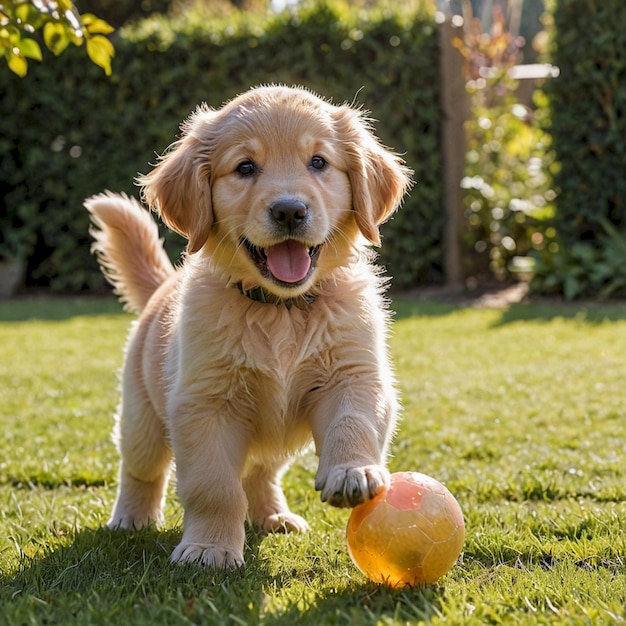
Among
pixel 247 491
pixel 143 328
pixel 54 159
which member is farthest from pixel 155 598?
pixel 54 159

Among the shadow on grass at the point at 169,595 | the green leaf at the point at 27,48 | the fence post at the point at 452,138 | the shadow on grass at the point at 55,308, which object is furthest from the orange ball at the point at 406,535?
the fence post at the point at 452,138

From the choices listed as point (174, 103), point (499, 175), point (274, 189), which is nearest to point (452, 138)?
A: point (499, 175)

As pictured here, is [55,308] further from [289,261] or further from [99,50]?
[289,261]

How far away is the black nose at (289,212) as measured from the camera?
120 inches

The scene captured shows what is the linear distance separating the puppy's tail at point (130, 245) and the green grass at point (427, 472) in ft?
2.99

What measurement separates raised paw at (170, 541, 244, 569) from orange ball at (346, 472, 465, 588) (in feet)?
1.39

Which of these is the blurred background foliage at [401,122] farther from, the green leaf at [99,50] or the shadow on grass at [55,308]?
the green leaf at [99,50]

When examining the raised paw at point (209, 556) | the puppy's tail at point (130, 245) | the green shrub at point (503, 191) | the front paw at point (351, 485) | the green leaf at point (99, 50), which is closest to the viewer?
the front paw at point (351, 485)

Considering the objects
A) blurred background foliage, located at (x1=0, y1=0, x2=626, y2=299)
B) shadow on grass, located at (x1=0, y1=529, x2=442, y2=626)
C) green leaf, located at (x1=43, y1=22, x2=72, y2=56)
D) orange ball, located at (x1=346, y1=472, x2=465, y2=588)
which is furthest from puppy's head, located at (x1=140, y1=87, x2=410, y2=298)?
blurred background foliage, located at (x1=0, y1=0, x2=626, y2=299)

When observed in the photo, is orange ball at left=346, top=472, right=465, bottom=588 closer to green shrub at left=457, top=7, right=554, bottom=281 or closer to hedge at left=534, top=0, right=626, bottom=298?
hedge at left=534, top=0, right=626, bottom=298

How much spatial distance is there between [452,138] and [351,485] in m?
8.05

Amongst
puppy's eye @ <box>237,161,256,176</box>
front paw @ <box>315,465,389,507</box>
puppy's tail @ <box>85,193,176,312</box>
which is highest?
puppy's eye @ <box>237,161,256,176</box>

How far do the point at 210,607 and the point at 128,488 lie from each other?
1.45 m

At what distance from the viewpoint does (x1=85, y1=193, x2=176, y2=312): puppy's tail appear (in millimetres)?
4262
